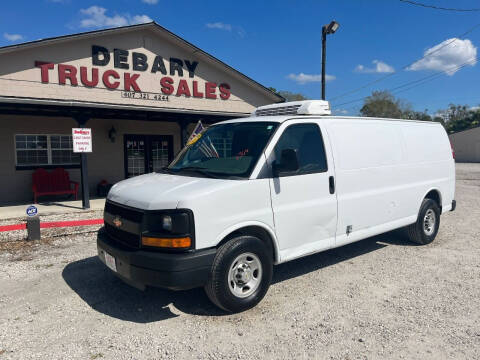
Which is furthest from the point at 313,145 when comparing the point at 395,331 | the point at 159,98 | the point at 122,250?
the point at 159,98

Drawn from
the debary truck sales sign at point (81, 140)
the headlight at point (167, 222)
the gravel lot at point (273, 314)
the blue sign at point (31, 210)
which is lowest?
the gravel lot at point (273, 314)

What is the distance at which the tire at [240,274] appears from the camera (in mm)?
3471

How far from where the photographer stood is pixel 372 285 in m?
4.44

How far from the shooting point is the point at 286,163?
3.80 metres

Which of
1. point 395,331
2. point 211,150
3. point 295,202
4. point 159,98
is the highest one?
point 159,98

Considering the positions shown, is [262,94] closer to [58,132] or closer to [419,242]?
[58,132]

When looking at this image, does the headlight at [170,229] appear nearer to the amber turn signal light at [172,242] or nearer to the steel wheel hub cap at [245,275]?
the amber turn signal light at [172,242]

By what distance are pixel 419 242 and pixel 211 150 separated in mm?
4109

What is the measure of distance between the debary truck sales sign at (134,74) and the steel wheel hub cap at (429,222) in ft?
34.7

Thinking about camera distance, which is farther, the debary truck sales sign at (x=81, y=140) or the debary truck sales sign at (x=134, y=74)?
the debary truck sales sign at (x=134, y=74)

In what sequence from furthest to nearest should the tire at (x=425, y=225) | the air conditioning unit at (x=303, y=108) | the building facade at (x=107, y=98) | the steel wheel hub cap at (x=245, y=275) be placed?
the building facade at (x=107, y=98)
the tire at (x=425, y=225)
the air conditioning unit at (x=303, y=108)
the steel wheel hub cap at (x=245, y=275)

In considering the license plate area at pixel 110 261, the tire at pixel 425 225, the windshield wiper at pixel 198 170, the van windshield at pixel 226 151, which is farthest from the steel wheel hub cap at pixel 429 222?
the license plate area at pixel 110 261

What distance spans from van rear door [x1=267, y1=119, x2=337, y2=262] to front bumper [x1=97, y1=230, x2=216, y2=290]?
3.20ft

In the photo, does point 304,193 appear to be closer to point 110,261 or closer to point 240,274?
point 240,274
